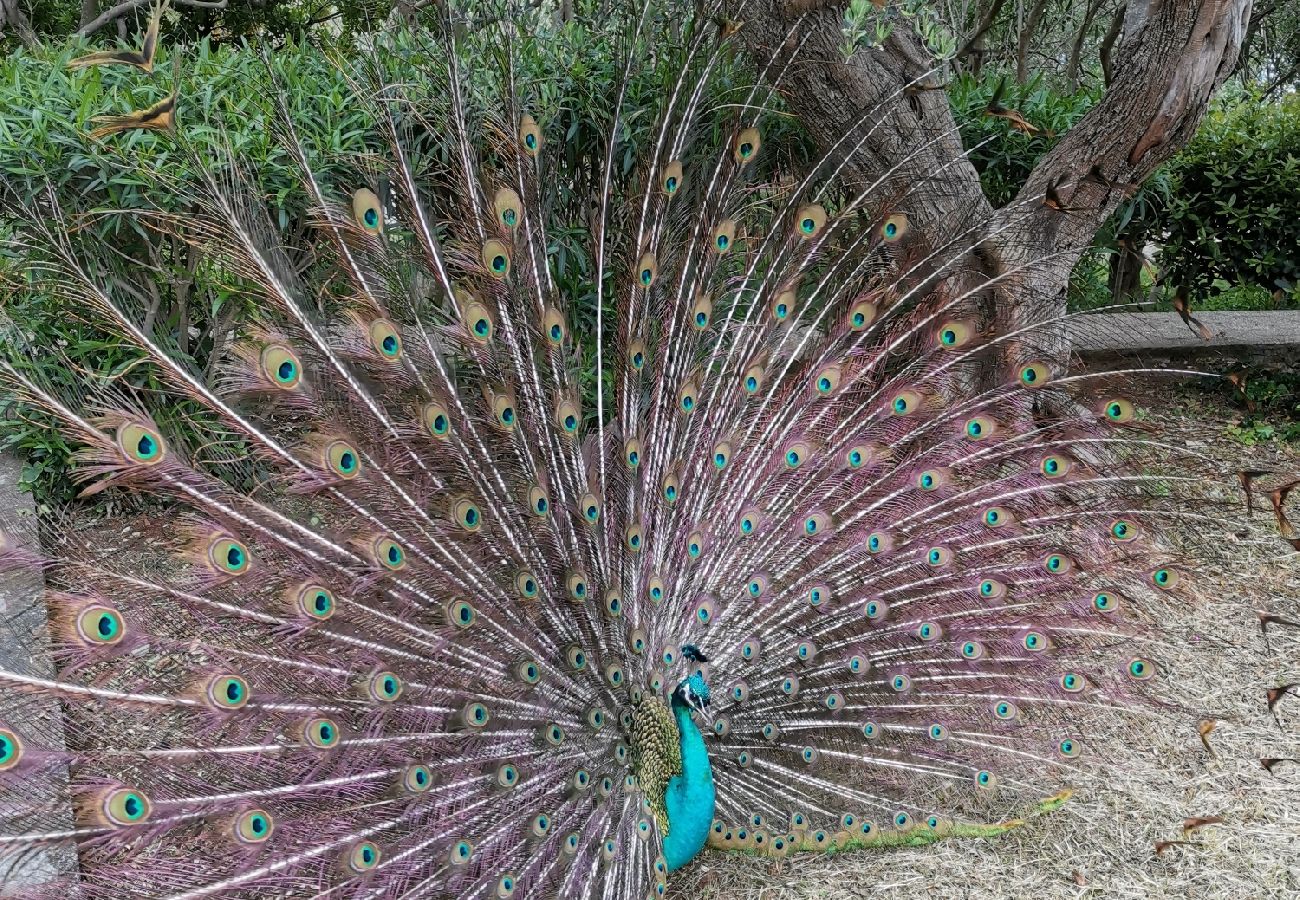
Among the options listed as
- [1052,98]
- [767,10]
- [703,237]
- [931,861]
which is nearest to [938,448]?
[703,237]

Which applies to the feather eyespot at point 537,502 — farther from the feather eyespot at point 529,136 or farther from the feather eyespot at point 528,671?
the feather eyespot at point 529,136

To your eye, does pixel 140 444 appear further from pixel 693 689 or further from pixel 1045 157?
pixel 1045 157

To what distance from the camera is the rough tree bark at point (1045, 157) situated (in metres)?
3.91

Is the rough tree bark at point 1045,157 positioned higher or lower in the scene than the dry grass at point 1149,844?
higher

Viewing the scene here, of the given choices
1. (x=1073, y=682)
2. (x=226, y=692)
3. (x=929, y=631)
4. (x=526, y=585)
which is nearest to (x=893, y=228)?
(x=929, y=631)

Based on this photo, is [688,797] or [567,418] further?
[567,418]

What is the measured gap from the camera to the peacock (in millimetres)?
2154

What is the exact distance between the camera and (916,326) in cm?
340

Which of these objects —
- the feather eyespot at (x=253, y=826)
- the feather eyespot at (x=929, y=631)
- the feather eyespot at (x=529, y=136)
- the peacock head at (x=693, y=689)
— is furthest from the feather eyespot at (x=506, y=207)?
the feather eyespot at (x=929, y=631)

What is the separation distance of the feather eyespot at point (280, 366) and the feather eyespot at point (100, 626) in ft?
2.15

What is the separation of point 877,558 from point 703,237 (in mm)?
1231

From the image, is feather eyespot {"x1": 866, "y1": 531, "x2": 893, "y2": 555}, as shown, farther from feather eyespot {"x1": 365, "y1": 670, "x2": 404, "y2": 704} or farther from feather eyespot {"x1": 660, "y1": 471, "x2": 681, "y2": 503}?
feather eyespot {"x1": 365, "y1": 670, "x2": 404, "y2": 704}

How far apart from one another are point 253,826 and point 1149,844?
9.10 feet

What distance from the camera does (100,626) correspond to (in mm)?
2037
